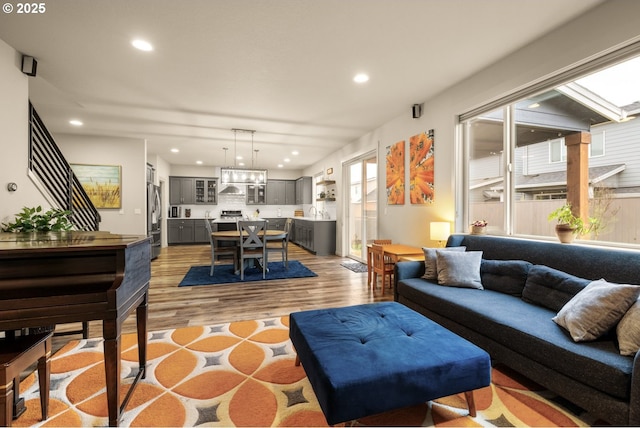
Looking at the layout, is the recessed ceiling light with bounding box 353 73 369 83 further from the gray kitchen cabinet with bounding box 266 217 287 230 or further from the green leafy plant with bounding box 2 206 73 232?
the gray kitchen cabinet with bounding box 266 217 287 230

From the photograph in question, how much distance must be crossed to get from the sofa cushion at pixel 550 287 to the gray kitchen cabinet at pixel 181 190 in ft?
31.0

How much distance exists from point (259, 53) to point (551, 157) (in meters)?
3.05

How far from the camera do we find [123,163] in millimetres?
5852

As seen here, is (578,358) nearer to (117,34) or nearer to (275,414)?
(275,414)

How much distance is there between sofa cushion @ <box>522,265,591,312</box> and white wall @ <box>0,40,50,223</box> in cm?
460

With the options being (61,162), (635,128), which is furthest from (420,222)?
(61,162)

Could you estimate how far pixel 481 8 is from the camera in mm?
2189

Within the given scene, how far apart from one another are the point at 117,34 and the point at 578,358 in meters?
4.12

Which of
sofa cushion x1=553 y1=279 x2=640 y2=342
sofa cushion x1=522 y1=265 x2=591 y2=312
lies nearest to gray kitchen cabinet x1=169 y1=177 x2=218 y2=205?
sofa cushion x1=522 y1=265 x2=591 y2=312

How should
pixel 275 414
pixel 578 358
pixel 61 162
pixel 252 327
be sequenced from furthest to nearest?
pixel 61 162 → pixel 252 327 → pixel 275 414 → pixel 578 358

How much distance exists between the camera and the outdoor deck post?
245 cm

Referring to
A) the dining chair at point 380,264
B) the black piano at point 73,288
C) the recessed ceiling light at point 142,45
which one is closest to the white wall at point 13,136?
the recessed ceiling light at point 142,45

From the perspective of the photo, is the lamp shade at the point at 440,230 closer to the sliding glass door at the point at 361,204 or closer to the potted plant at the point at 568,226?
the potted plant at the point at 568,226

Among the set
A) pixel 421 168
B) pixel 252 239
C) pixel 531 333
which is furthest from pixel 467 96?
pixel 252 239
